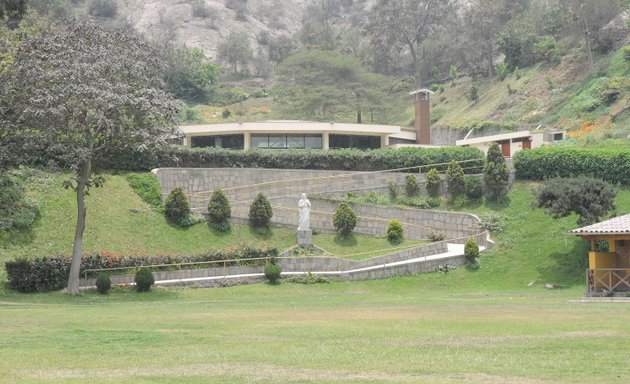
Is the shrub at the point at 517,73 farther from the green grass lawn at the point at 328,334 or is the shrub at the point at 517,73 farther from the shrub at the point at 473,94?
the green grass lawn at the point at 328,334

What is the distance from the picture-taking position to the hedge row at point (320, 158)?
56.6 metres

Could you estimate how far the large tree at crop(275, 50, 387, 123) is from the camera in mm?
86875

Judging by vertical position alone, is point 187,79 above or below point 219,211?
above

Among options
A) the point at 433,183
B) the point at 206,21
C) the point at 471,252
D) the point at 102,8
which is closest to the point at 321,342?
the point at 471,252

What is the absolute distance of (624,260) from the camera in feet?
125

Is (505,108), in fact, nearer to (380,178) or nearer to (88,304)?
(380,178)

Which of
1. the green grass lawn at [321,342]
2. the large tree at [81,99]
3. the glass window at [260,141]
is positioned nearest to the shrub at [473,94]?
the glass window at [260,141]

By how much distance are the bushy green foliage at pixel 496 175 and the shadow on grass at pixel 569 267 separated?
728 centimetres

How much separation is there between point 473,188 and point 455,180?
1062 millimetres

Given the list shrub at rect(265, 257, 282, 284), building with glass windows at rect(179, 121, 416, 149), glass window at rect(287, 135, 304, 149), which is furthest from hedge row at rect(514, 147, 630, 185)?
shrub at rect(265, 257, 282, 284)

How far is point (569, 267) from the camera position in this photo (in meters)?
43.7

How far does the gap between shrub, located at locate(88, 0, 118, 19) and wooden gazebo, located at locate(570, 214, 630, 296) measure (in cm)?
Result: 12025

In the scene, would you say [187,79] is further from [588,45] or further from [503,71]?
[588,45]

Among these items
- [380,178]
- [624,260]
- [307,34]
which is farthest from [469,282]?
[307,34]
